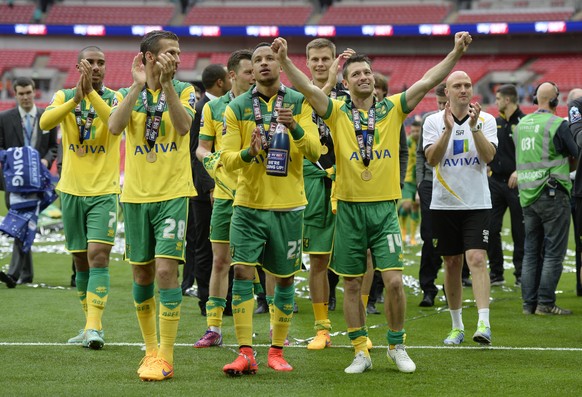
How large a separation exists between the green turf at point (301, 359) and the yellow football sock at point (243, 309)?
0.29 m

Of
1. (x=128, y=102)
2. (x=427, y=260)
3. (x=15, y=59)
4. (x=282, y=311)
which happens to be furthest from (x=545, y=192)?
(x=15, y=59)

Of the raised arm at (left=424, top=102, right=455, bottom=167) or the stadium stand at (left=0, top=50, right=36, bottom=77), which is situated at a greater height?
the stadium stand at (left=0, top=50, right=36, bottom=77)

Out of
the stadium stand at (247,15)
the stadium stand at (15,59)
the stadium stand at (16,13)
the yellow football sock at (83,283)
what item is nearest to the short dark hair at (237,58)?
the yellow football sock at (83,283)

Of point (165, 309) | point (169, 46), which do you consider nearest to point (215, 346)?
point (165, 309)

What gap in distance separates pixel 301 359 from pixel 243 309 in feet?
2.68

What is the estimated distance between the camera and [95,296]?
7.67 metres

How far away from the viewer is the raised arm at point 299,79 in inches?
258

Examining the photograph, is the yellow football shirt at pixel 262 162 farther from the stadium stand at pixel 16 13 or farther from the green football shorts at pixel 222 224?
the stadium stand at pixel 16 13

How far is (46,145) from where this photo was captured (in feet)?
39.7

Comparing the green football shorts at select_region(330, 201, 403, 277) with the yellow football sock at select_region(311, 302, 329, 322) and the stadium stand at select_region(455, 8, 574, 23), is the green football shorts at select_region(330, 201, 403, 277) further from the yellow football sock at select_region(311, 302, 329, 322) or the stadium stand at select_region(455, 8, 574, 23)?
the stadium stand at select_region(455, 8, 574, 23)

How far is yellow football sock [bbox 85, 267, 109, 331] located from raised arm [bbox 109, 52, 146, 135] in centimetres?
150

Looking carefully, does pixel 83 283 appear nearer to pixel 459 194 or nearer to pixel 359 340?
pixel 359 340

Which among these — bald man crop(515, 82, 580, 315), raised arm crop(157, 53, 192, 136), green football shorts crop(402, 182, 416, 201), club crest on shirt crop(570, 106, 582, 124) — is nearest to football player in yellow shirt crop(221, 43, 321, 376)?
raised arm crop(157, 53, 192, 136)

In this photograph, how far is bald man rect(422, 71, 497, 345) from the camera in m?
8.01
